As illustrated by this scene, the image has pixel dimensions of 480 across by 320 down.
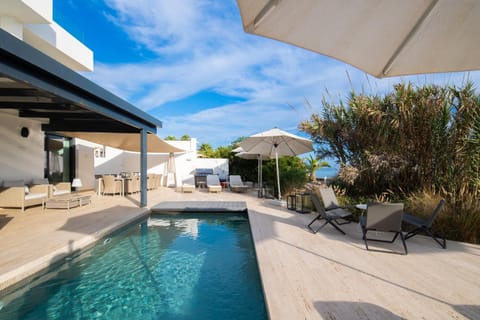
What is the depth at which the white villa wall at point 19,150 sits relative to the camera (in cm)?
801

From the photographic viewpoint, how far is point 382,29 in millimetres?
1959

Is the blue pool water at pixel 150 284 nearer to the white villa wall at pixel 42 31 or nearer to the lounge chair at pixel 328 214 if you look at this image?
the lounge chair at pixel 328 214

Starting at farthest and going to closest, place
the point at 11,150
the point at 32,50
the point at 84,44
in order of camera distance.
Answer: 1. the point at 84,44
2. the point at 11,150
3. the point at 32,50

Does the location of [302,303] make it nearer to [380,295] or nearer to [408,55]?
[380,295]

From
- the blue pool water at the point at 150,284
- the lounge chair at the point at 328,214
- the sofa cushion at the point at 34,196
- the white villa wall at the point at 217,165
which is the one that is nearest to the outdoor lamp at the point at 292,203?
the lounge chair at the point at 328,214

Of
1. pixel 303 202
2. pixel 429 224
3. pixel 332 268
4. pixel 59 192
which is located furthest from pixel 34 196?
pixel 429 224

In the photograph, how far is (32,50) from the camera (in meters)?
3.32

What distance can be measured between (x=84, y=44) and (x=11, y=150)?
307 inches

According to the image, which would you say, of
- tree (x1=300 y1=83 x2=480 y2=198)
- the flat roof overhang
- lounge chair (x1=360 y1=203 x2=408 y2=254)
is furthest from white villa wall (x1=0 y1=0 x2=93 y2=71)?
lounge chair (x1=360 y1=203 x2=408 y2=254)

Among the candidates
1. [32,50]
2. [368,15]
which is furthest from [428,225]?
[32,50]

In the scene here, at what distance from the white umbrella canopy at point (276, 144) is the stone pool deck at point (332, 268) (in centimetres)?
349

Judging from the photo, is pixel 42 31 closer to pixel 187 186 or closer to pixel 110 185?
pixel 110 185

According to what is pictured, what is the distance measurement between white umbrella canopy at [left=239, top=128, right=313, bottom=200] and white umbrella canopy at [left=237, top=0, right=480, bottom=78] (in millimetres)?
6126

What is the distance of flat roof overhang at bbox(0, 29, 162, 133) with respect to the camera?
10.4ft
